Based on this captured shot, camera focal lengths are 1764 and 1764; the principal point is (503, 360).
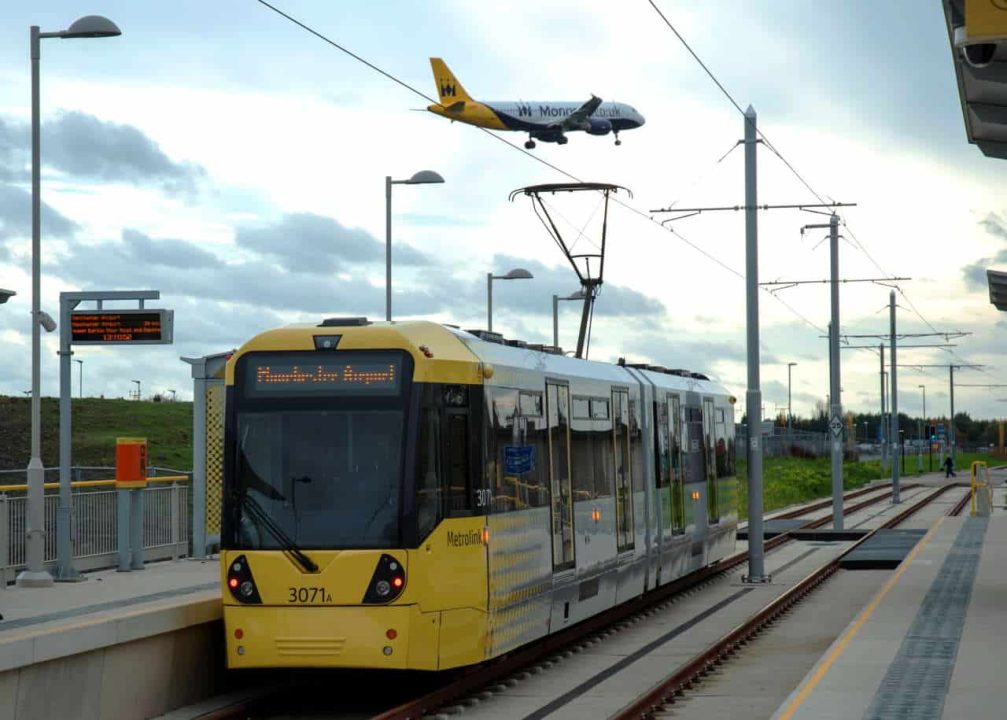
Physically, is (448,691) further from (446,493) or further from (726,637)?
(726,637)

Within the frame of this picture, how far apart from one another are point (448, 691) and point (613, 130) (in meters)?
75.9

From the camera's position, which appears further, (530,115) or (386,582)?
(530,115)

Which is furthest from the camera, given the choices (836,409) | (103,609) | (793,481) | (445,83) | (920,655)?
(445,83)

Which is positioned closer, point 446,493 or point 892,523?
point 446,493

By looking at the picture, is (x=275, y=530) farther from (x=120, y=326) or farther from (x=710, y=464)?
(x=710, y=464)

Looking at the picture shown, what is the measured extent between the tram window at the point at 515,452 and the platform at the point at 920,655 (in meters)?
3.00

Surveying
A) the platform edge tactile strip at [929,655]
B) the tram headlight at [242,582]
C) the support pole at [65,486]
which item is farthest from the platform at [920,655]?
the support pole at [65,486]

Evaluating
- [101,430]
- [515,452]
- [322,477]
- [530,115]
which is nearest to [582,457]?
[515,452]

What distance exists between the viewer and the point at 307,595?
1392cm

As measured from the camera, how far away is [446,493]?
46.8ft

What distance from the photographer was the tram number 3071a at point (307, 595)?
1388cm

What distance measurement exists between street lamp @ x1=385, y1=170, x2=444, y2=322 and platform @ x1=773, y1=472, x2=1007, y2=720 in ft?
30.4

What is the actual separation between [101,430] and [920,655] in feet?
200

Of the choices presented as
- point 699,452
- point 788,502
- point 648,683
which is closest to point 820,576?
point 699,452
